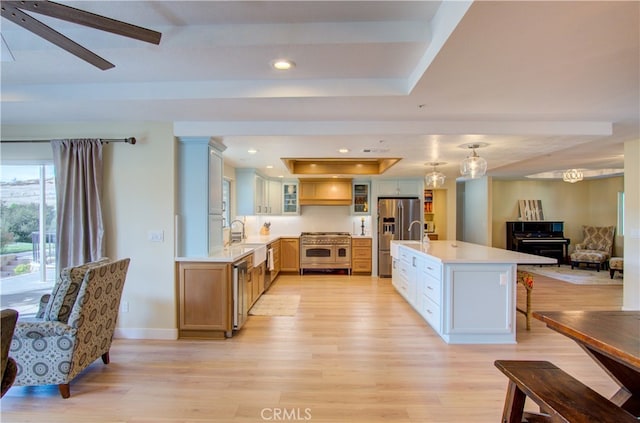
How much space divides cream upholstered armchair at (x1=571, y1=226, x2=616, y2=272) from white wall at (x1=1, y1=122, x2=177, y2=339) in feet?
28.4

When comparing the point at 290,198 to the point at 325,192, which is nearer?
the point at 325,192

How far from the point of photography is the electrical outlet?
3.28m

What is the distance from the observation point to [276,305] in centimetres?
443

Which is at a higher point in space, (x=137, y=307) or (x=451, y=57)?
(x=451, y=57)

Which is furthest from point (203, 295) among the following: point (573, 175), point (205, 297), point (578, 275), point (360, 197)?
point (578, 275)

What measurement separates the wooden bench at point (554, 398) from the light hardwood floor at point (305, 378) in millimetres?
451

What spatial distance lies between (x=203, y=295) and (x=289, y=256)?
356cm

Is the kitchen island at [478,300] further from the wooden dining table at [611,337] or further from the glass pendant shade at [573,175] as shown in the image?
the glass pendant shade at [573,175]

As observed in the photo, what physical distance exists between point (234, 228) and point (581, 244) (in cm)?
852

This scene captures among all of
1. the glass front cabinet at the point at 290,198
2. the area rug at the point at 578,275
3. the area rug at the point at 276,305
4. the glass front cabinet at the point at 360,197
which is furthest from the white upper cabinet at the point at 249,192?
the area rug at the point at 578,275

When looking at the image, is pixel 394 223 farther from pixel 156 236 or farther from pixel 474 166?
pixel 156 236

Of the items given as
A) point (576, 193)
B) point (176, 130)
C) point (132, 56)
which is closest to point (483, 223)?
point (576, 193)

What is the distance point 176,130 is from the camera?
10.7ft

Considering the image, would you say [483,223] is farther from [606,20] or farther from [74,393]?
[74,393]
